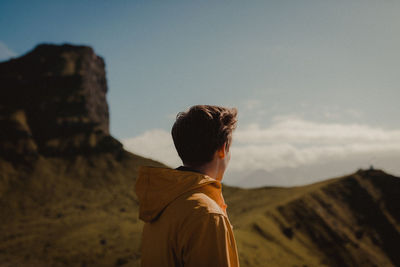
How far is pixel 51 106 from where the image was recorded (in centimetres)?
7175

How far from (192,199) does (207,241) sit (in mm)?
302

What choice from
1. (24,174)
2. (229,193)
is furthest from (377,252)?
(24,174)

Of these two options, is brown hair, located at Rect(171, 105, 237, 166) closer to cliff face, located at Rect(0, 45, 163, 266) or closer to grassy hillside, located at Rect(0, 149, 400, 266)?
cliff face, located at Rect(0, 45, 163, 266)

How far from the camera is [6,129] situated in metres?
64.4

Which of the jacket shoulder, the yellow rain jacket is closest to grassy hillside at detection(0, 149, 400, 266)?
the yellow rain jacket

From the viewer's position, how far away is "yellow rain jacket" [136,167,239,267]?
1843 mm

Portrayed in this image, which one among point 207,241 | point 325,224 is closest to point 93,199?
point 325,224

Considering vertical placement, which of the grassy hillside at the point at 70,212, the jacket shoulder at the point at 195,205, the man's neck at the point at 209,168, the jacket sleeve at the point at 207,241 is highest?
the man's neck at the point at 209,168

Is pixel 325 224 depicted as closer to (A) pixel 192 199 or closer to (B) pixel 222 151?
(B) pixel 222 151

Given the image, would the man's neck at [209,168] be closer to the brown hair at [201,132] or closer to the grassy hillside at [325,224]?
the brown hair at [201,132]

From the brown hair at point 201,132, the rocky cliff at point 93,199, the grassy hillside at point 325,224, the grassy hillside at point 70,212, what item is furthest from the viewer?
the rocky cliff at point 93,199

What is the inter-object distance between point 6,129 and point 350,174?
244 feet

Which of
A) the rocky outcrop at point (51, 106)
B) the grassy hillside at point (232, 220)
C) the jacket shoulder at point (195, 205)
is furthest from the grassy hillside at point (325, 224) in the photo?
the rocky outcrop at point (51, 106)

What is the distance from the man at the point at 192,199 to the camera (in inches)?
73.0
